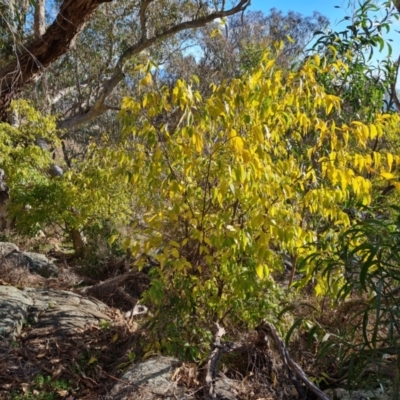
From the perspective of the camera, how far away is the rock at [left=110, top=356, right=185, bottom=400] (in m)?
2.86

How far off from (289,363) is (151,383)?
2.94ft

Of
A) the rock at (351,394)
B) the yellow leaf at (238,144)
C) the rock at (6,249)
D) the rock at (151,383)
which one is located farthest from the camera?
the rock at (6,249)

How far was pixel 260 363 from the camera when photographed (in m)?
3.35

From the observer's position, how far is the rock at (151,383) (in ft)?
9.39

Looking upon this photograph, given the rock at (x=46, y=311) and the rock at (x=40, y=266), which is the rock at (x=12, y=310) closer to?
the rock at (x=46, y=311)

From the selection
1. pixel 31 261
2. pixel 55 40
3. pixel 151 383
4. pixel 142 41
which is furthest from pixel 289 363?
pixel 142 41

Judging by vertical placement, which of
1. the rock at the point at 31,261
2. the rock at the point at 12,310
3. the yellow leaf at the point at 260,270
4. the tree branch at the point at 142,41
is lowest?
the rock at the point at 12,310

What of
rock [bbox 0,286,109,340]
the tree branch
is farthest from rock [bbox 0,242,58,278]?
the tree branch

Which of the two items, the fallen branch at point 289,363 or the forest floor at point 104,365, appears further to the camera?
the forest floor at point 104,365

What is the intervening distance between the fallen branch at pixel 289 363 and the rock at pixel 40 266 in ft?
14.6

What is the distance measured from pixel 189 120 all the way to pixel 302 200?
3.43ft

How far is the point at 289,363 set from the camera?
304 cm

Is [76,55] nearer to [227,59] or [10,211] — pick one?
[227,59]

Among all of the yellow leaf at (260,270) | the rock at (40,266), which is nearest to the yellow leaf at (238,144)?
the yellow leaf at (260,270)
